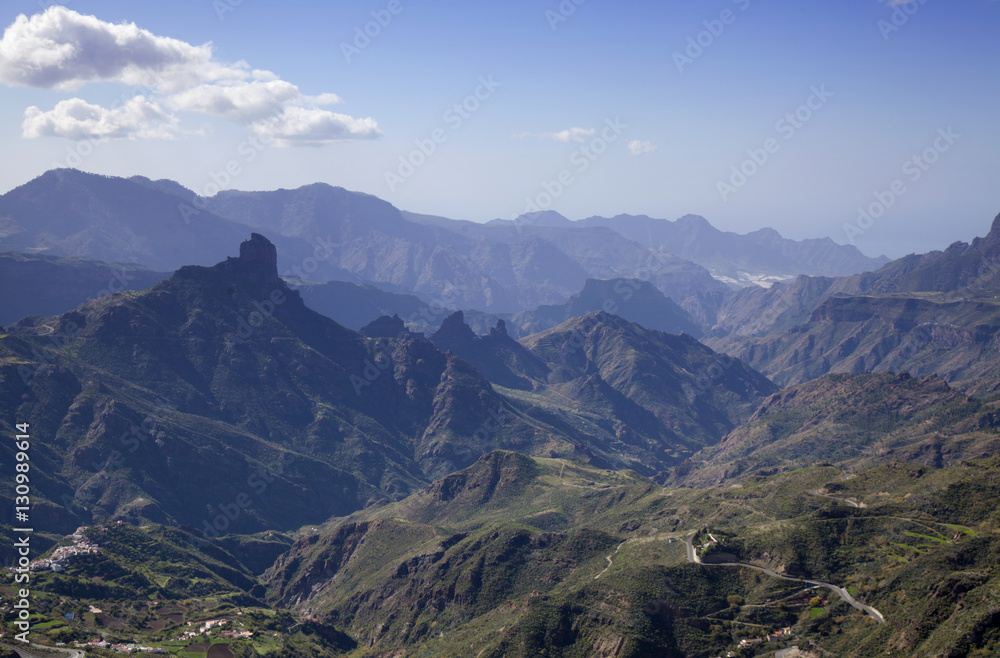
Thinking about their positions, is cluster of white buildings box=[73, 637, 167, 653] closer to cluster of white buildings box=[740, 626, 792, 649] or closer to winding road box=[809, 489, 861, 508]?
cluster of white buildings box=[740, 626, 792, 649]

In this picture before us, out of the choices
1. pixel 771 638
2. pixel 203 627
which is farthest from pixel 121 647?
pixel 771 638

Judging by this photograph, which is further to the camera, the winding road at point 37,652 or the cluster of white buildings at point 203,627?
the cluster of white buildings at point 203,627

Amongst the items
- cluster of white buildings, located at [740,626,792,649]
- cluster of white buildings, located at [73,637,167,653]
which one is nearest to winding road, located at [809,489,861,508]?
cluster of white buildings, located at [740,626,792,649]

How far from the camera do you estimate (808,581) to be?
149 meters

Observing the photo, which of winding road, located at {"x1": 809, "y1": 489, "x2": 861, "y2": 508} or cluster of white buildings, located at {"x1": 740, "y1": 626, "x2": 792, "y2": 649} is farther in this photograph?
winding road, located at {"x1": 809, "y1": 489, "x2": 861, "y2": 508}

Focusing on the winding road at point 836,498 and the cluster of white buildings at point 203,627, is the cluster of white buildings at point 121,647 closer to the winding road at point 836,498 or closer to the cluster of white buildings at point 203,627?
the cluster of white buildings at point 203,627

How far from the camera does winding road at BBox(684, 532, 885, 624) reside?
133000 millimetres

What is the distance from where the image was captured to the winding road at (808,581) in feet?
436

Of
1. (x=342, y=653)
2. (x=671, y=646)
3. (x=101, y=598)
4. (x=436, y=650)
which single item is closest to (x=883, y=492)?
(x=671, y=646)

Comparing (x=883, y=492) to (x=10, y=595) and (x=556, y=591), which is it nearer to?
(x=556, y=591)

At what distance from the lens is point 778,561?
156m

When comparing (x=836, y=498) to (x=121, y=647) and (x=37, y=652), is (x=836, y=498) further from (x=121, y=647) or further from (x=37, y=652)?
(x=37, y=652)

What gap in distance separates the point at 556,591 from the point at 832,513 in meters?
62.1

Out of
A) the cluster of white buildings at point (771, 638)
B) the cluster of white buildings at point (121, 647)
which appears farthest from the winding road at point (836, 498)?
the cluster of white buildings at point (121, 647)
